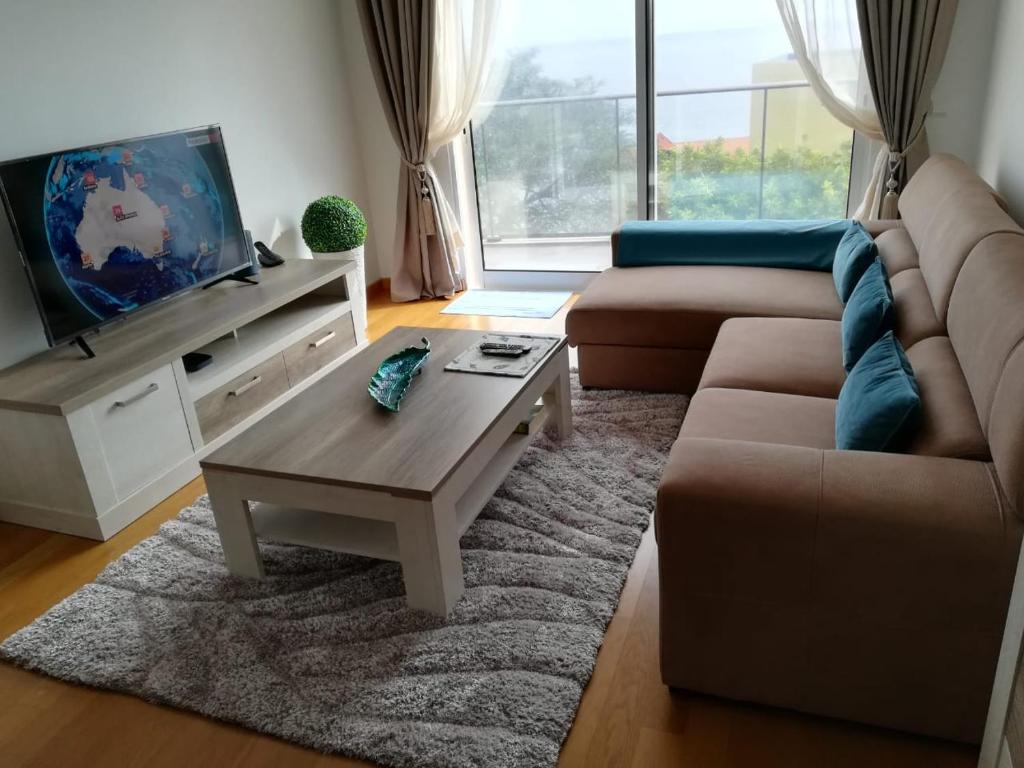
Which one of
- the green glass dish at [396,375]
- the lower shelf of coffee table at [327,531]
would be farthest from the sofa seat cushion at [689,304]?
the lower shelf of coffee table at [327,531]

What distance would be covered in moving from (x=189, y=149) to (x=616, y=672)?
2.77m

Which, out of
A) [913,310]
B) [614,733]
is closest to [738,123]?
[913,310]

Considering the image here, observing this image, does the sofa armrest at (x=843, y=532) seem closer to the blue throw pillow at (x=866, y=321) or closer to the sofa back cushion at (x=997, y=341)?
the sofa back cushion at (x=997, y=341)

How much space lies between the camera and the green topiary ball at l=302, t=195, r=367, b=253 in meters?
4.37

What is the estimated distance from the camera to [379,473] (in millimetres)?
2205

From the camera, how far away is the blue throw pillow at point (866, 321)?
2.43 meters

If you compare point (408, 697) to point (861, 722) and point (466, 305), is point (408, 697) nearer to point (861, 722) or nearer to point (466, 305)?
point (861, 722)

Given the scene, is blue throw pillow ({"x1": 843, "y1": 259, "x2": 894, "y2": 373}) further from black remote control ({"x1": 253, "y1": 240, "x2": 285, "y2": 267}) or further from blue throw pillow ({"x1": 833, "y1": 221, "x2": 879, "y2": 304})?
black remote control ({"x1": 253, "y1": 240, "x2": 285, "y2": 267})

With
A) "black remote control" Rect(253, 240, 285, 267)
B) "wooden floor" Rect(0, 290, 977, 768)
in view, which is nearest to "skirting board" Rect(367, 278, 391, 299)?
"black remote control" Rect(253, 240, 285, 267)

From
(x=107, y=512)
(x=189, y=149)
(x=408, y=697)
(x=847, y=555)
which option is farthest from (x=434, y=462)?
(x=189, y=149)

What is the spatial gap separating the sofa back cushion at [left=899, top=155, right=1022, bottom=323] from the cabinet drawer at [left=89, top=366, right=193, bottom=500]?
101 inches

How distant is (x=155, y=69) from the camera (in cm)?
367

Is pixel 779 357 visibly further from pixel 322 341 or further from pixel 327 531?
pixel 322 341

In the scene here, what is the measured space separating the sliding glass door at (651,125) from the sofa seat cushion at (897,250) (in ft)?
4.21
